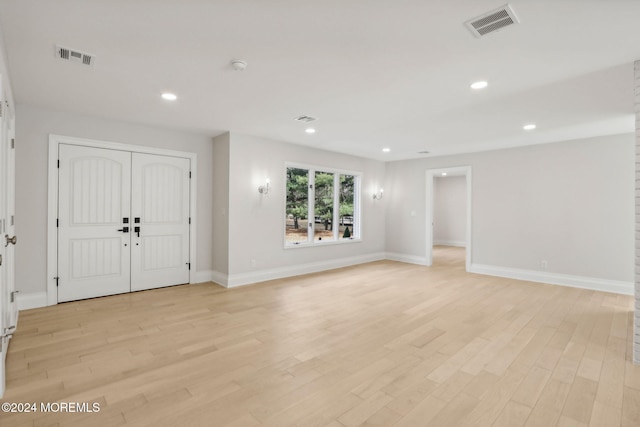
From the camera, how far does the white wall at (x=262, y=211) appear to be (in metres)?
5.32

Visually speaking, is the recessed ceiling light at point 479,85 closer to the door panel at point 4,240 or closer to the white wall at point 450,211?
the door panel at point 4,240

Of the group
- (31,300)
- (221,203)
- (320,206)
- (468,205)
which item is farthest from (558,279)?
(31,300)

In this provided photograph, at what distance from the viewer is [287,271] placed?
6039 mm

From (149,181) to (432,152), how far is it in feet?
18.4

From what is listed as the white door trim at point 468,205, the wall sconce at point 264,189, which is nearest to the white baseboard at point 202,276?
the wall sconce at point 264,189

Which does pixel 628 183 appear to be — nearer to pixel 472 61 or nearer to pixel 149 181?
pixel 472 61

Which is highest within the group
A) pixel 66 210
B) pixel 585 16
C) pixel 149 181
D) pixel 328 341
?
pixel 585 16

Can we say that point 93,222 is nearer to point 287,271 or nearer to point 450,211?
point 287,271

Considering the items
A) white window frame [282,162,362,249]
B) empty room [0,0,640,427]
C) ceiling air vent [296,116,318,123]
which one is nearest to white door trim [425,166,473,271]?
empty room [0,0,640,427]

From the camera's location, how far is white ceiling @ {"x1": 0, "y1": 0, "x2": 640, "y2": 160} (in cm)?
205

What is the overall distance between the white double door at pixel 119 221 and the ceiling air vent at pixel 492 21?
4695 mm

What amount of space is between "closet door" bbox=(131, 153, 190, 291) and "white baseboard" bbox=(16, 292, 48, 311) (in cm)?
105

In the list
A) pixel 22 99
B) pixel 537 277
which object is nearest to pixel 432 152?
pixel 537 277

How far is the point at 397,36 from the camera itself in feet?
7.63
